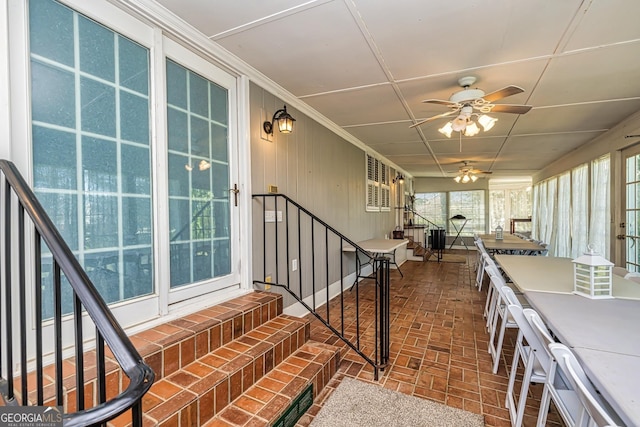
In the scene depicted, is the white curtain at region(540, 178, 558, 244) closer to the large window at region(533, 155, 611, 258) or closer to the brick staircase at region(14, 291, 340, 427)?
the large window at region(533, 155, 611, 258)

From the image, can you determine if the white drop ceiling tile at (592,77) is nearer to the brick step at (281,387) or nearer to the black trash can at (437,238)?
the brick step at (281,387)

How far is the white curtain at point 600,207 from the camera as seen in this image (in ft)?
14.7

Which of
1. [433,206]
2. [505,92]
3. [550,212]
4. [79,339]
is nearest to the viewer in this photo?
[79,339]

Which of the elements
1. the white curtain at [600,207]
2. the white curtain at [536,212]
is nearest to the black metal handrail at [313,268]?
the white curtain at [600,207]

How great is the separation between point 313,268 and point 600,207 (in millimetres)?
4889

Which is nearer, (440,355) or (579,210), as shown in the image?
(440,355)

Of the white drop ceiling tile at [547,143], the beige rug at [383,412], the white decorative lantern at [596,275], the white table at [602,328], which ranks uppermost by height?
the white drop ceiling tile at [547,143]

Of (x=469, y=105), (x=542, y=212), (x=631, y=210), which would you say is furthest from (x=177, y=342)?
(x=542, y=212)

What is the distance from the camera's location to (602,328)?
1573 millimetres

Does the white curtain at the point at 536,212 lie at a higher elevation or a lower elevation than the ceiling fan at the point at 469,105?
lower

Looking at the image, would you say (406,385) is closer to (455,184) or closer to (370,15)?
(370,15)

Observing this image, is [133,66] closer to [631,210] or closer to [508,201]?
Answer: [631,210]

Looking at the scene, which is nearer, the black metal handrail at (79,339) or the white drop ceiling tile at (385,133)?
the black metal handrail at (79,339)

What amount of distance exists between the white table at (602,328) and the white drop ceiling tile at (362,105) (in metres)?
2.21
